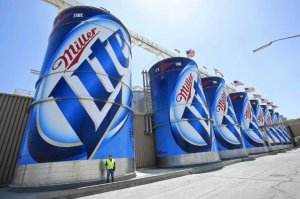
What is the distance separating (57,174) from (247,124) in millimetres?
32266

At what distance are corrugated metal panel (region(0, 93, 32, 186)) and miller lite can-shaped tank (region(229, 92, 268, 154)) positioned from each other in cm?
3164

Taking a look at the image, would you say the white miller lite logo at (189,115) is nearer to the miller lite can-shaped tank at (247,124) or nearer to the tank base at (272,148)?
the miller lite can-shaped tank at (247,124)

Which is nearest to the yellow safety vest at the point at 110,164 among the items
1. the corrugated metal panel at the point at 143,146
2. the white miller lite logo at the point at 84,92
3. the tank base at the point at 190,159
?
the white miller lite logo at the point at 84,92

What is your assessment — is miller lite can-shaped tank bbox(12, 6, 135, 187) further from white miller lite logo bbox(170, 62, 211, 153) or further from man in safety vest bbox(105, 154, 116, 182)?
white miller lite logo bbox(170, 62, 211, 153)

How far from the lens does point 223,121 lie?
2552 cm

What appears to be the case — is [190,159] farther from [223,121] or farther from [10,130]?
[10,130]

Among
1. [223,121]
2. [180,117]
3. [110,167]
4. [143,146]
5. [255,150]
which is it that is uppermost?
[223,121]

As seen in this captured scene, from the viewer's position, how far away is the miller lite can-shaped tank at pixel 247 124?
102 feet

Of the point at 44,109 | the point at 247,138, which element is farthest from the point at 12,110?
the point at 247,138

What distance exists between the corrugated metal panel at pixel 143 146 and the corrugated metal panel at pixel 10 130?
33.4 ft

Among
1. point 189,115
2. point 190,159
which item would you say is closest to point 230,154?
point 190,159

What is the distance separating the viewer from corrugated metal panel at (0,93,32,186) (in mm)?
11453

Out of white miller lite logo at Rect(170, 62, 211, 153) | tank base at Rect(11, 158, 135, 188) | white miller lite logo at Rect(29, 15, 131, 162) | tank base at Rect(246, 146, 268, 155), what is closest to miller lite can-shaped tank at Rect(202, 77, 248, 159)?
tank base at Rect(246, 146, 268, 155)

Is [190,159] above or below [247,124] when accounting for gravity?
below
